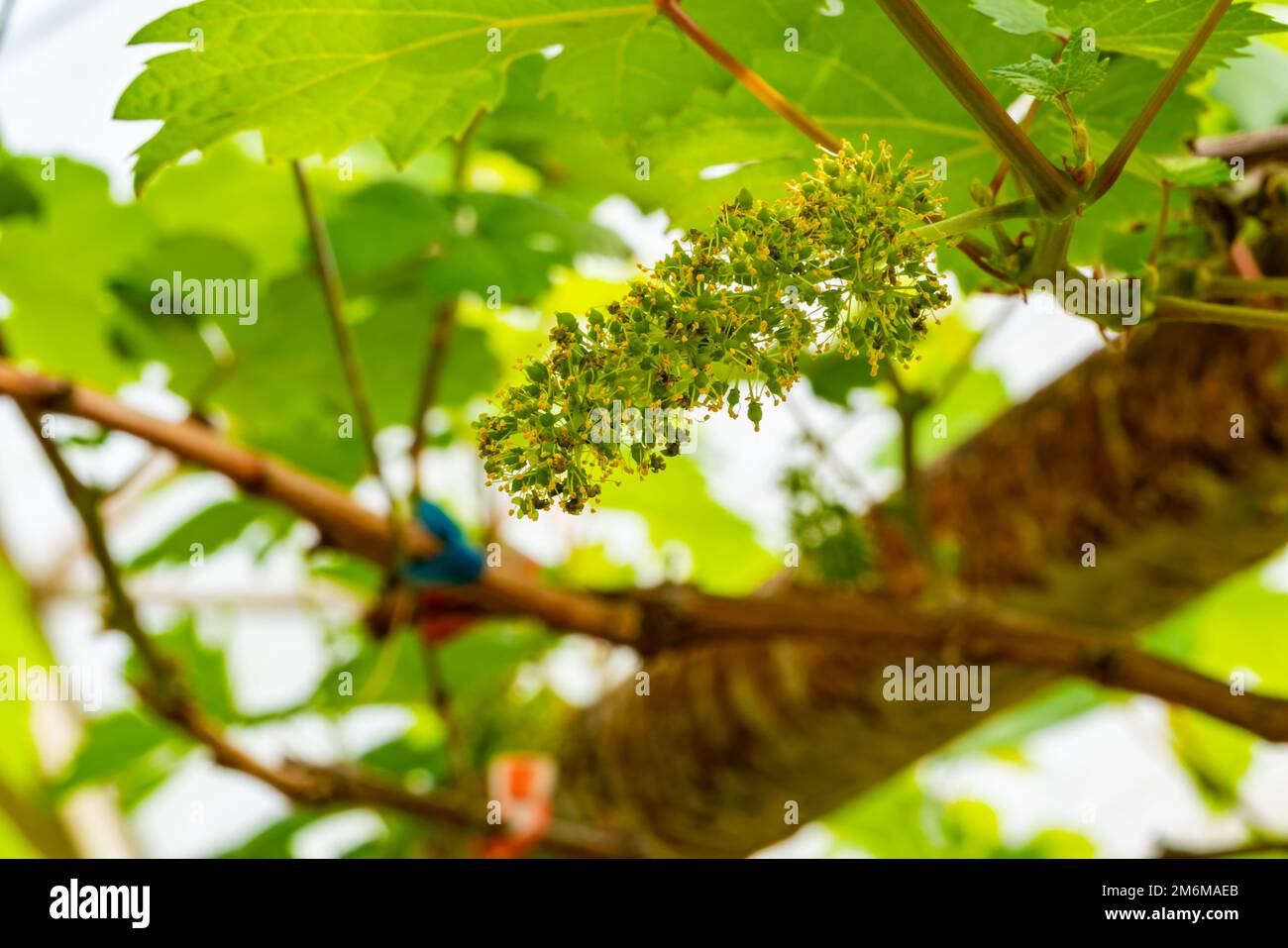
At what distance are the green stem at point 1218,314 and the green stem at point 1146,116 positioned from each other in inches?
4.0

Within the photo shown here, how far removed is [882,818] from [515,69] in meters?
1.59

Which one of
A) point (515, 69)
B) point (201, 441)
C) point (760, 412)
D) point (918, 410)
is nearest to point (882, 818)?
point (918, 410)

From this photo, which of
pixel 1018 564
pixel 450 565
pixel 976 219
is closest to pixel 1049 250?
pixel 976 219

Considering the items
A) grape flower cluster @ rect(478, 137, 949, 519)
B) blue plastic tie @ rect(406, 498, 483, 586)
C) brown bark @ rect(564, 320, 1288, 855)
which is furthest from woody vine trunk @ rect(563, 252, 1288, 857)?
grape flower cluster @ rect(478, 137, 949, 519)

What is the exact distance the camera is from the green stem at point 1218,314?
22.0 inches

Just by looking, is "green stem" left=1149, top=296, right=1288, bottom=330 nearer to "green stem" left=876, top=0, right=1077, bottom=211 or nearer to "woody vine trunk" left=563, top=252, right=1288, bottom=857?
"green stem" left=876, top=0, right=1077, bottom=211

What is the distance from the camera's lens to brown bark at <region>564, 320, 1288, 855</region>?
115cm

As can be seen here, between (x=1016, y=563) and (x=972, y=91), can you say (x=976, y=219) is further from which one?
(x=1016, y=563)

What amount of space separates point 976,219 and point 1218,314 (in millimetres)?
147

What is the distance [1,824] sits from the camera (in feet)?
8.19

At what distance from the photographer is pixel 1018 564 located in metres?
1.34

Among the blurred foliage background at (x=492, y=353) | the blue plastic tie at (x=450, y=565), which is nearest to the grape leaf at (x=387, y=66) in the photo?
the blurred foliage background at (x=492, y=353)
